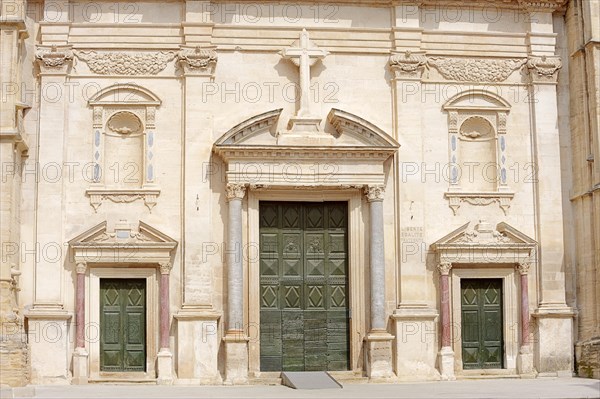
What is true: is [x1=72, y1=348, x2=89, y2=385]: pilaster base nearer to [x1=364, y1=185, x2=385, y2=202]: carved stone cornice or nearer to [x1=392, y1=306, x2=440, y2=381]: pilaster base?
[x1=392, y1=306, x2=440, y2=381]: pilaster base

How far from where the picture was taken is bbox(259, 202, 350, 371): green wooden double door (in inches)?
855

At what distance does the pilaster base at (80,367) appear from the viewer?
2059 centimetres

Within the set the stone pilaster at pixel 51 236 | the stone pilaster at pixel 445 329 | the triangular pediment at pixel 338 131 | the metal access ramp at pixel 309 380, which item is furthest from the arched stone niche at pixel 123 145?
the stone pilaster at pixel 445 329

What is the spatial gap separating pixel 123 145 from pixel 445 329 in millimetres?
7995

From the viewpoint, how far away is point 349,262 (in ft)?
71.9

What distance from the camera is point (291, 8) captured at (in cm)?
2236

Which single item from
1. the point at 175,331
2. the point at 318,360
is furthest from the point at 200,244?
the point at 318,360

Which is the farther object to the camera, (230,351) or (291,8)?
(291,8)

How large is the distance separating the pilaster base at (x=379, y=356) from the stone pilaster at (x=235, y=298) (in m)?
2.62

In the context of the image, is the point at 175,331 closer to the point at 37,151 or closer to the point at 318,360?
the point at 318,360

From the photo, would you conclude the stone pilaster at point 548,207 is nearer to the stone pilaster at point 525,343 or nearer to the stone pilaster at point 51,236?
the stone pilaster at point 525,343

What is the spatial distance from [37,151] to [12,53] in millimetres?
2144

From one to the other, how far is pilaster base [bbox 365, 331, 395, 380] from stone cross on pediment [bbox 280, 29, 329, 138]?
15.3 ft

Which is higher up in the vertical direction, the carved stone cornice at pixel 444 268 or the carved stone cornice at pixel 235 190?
the carved stone cornice at pixel 235 190
